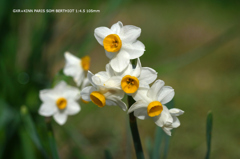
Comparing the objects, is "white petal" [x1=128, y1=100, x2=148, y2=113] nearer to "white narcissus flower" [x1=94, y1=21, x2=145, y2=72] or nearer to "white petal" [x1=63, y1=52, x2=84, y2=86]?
"white narcissus flower" [x1=94, y1=21, x2=145, y2=72]

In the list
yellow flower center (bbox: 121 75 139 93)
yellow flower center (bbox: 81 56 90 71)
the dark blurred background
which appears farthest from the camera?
the dark blurred background

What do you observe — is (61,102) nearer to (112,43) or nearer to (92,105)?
(112,43)

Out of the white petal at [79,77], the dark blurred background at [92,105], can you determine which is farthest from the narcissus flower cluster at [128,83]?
the dark blurred background at [92,105]

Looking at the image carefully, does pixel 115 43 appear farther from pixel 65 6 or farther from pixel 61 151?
pixel 65 6

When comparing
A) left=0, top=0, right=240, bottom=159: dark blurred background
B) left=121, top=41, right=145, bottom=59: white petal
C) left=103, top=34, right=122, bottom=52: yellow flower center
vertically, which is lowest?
left=0, top=0, right=240, bottom=159: dark blurred background

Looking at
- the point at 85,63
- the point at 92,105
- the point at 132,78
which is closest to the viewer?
the point at 132,78

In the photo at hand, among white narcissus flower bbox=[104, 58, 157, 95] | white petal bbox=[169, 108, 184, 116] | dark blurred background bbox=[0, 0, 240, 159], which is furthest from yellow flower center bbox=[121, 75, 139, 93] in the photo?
dark blurred background bbox=[0, 0, 240, 159]

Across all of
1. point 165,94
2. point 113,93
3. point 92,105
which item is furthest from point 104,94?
point 92,105

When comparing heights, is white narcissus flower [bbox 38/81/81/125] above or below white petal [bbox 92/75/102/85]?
below
